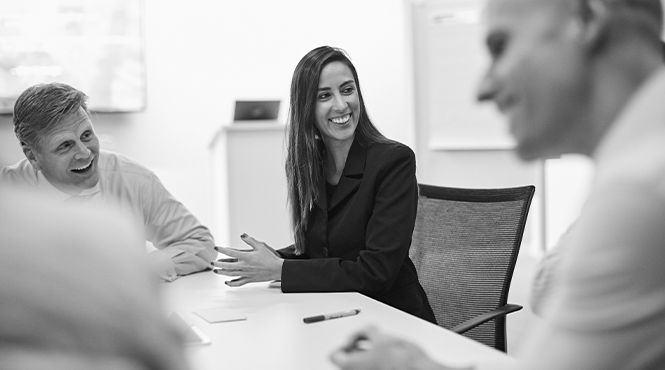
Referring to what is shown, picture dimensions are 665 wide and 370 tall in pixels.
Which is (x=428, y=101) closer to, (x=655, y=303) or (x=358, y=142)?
(x=358, y=142)

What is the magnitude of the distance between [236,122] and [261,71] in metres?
1.14

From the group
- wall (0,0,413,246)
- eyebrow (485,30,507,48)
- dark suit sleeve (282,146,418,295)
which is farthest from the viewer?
wall (0,0,413,246)

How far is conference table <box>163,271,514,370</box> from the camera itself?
1.38m

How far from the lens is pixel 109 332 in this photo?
0.28m

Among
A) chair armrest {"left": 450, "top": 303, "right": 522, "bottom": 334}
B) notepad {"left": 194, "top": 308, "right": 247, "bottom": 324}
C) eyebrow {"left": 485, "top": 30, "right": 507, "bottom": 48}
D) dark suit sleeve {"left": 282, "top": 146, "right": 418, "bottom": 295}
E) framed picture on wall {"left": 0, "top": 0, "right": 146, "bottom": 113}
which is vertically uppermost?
framed picture on wall {"left": 0, "top": 0, "right": 146, "bottom": 113}

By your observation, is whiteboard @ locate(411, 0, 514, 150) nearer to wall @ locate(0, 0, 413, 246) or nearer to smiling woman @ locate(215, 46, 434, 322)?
wall @ locate(0, 0, 413, 246)

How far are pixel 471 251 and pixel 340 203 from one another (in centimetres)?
44

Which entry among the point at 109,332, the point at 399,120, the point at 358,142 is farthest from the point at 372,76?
the point at 109,332

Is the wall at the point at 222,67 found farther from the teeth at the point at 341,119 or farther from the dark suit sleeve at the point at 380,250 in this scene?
the dark suit sleeve at the point at 380,250

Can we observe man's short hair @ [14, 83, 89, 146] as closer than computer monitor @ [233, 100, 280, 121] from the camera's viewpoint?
Yes

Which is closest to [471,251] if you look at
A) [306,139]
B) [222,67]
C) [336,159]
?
[336,159]

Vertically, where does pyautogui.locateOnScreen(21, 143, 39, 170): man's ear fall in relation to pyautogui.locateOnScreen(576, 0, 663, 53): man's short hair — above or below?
below

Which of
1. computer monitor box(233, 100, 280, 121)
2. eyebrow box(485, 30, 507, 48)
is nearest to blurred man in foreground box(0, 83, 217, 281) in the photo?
eyebrow box(485, 30, 507, 48)

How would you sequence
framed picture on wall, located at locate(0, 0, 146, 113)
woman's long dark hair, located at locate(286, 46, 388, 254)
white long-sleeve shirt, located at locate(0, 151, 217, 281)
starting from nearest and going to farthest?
woman's long dark hair, located at locate(286, 46, 388, 254), white long-sleeve shirt, located at locate(0, 151, 217, 281), framed picture on wall, located at locate(0, 0, 146, 113)
